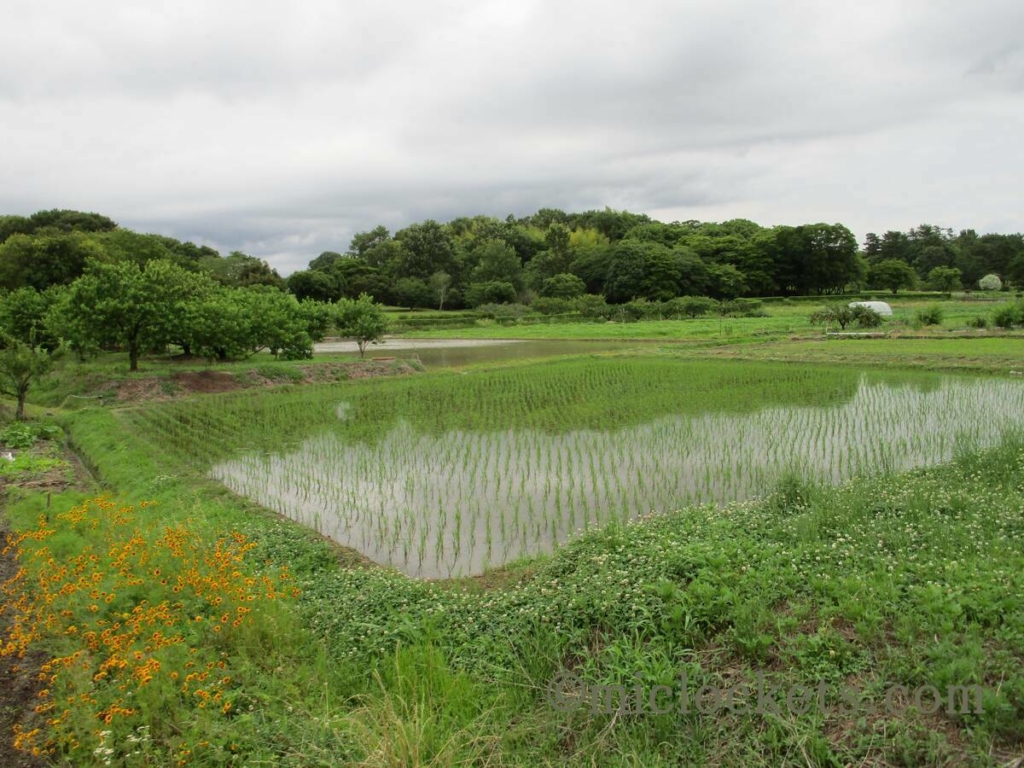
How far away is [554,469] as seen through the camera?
10328mm

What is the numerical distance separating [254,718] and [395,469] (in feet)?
23.0

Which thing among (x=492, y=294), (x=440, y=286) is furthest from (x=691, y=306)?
(x=440, y=286)

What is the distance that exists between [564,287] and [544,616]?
2364 inches

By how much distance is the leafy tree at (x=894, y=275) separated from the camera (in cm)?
6462

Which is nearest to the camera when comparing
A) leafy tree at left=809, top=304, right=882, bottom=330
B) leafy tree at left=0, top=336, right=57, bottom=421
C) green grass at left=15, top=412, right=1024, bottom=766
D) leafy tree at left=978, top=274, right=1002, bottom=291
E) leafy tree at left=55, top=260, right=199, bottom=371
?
green grass at left=15, top=412, right=1024, bottom=766

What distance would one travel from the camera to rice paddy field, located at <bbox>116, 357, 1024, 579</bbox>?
26.9ft

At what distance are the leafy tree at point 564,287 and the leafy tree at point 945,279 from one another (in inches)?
1467

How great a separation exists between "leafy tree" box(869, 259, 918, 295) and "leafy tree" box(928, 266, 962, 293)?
6.58 feet

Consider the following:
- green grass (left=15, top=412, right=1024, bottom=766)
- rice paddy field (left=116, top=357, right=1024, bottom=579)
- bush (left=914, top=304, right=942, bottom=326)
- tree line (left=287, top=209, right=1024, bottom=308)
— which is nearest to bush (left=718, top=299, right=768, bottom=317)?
tree line (left=287, top=209, right=1024, bottom=308)

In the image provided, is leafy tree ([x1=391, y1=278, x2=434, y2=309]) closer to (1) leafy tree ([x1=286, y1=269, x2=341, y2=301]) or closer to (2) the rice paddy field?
(1) leafy tree ([x1=286, y1=269, x2=341, y2=301])

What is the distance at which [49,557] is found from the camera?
5.88 m

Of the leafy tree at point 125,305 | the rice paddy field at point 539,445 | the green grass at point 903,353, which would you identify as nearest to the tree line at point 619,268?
the leafy tree at point 125,305

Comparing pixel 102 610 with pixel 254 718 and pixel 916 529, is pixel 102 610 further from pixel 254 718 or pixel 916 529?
pixel 916 529

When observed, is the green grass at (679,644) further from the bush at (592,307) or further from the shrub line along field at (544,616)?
the bush at (592,307)
